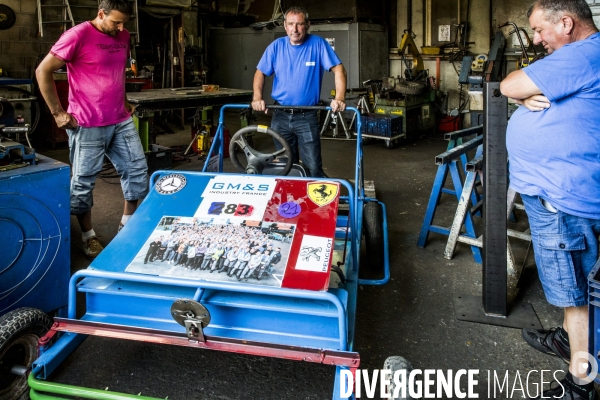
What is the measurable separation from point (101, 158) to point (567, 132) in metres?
2.80

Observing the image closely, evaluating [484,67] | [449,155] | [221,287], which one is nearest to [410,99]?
[484,67]

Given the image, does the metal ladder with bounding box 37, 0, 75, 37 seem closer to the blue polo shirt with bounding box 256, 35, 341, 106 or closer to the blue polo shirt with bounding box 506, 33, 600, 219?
the blue polo shirt with bounding box 256, 35, 341, 106

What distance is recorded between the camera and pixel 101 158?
3.49m

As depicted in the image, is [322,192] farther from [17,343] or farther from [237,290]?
[17,343]

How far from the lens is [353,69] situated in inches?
381

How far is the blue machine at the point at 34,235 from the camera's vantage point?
7.84 feet

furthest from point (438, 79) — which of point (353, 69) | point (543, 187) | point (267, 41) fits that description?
point (543, 187)

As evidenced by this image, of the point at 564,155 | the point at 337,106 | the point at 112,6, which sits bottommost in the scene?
the point at 564,155

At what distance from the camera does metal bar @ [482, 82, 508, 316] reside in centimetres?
Answer: 272

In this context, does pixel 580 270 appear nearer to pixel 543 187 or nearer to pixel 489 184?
pixel 543 187

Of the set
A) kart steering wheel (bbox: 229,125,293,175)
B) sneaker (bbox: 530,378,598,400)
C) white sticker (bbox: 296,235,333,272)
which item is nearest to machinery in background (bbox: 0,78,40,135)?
kart steering wheel (bbox: 229,125,293,175)

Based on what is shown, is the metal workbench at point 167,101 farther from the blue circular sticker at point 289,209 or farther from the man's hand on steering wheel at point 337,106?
the blue circular sticker at point 289,209

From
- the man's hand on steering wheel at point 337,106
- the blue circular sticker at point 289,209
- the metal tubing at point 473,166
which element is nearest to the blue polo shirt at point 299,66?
the man's hand on steering wheel at point 337,106

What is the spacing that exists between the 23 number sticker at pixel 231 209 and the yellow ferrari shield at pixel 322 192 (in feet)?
1.01
